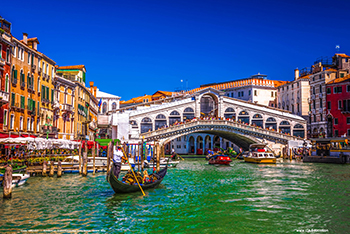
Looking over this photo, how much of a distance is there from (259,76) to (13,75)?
43.1m

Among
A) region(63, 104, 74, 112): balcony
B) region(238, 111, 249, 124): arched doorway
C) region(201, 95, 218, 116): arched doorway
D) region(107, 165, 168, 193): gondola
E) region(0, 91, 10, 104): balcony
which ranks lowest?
region(107, 165, 168, 193): gondola

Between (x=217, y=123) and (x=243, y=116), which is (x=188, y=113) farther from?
(x=243, y=116)

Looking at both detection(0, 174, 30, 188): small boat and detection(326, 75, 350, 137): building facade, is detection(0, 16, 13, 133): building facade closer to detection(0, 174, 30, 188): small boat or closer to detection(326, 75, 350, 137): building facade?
detection(0, 174, 30, 188): small boat

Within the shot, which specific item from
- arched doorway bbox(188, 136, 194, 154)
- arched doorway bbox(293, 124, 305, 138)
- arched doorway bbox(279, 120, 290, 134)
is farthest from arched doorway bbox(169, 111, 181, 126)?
arched doorway bbox(293, 124, 305, 138)

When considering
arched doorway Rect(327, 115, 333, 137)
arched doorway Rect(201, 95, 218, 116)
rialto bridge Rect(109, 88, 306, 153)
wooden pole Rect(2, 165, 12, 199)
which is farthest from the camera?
arched doorway Rect(201, 95, 218, 116)

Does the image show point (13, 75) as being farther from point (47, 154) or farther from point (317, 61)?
point (317, 61)

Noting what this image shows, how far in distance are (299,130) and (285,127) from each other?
5.41 ft

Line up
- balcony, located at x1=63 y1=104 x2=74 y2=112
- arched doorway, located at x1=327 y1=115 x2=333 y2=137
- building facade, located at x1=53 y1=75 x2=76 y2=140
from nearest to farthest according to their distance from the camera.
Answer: building facade, located at x1=53 y1=75 x2=76 y2=140 → balcony, located at x1=63 y1=104 x2=74 y2=112 → arched doorway, located at x1=327 y1=115 x2=333 y2=137

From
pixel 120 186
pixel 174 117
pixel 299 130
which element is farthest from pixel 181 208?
pixel 299 130

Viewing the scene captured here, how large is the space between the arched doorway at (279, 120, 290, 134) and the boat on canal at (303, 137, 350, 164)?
303 inches

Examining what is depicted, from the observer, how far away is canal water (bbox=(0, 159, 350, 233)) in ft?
34.3

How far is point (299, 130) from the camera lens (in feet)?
149

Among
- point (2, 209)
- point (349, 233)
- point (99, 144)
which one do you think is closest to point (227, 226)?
point (349, 233)

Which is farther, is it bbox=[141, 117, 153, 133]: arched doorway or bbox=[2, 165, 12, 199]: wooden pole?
bbox=[141, 117, 153, 133]: arched doorway
